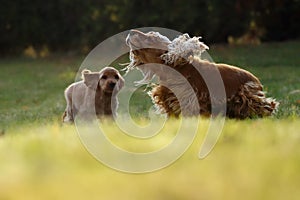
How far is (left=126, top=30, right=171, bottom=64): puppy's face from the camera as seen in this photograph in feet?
21.3

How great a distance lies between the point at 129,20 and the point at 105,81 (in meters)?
12.7

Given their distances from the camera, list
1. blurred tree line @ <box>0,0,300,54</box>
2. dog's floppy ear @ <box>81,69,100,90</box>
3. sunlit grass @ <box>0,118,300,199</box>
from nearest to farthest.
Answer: sunlit grass @ <box>0,118,300,199</box>, dog's floppy ear @ <box>81,69,100,90</box>, blurred tree line @ <box>0,0,300,54</box>

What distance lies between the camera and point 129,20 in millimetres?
20469

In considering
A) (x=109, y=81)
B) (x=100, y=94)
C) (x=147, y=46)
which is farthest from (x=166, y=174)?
(x=100, y=94)

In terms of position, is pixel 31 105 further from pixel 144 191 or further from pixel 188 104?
pixel 144 191

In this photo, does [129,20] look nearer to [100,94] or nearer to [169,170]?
[100,94]

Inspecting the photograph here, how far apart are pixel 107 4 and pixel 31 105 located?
9448 millimetres

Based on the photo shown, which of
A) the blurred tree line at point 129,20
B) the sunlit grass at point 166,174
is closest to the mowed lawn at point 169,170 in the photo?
the sunlit grass at point 166,174

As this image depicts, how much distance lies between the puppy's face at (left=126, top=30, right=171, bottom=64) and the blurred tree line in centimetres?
1370

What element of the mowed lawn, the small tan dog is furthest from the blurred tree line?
the mowed lawn

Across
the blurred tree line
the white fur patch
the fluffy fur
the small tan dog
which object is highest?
the white fur patch

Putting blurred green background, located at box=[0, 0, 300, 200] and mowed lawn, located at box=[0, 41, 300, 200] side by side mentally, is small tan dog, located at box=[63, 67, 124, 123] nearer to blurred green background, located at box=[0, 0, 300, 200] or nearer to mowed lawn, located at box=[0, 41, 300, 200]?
blurred green background, located at box=[0, 0, 300, 200]

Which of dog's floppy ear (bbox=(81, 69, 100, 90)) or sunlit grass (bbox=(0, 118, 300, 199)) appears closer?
sunlit grass (bbox=(0, 118, 300, 199))

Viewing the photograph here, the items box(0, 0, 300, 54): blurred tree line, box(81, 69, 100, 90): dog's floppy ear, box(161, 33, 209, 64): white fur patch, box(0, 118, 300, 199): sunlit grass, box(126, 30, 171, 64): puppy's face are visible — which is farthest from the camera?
box(0, 0, 300, 54): blurred tree line
